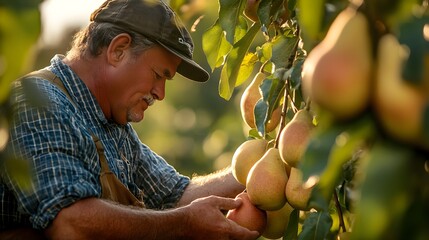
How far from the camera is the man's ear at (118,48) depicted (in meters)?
3.55

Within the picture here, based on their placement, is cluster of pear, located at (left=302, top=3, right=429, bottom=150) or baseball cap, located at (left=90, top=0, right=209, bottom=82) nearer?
cluster of pear, located at (left=302, top=3, right=429, bottom=150)

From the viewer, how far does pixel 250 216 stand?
106 inches

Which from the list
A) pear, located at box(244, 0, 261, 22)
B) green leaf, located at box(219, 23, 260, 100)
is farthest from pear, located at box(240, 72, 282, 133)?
pear, located at box(244, 0, 261, 22)

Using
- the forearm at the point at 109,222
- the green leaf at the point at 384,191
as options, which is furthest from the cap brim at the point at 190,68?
the green leaf at the point at 384,191

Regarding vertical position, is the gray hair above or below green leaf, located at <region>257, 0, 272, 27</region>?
below

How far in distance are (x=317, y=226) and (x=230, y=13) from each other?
0.63 metres

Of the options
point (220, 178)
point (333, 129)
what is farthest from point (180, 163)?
point (333, 129)

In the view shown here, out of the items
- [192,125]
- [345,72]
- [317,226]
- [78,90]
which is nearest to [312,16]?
[345,72]

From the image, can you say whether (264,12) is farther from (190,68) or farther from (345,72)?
(345,72)

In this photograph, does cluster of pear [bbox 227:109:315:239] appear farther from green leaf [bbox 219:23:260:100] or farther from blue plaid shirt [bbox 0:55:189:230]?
blue plaid shirt [bbox 0:55:189:230]

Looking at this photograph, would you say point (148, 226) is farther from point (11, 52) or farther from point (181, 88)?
point (181, 88)

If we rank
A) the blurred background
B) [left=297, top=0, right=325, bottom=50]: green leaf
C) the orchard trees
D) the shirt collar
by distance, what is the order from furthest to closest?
the blurred background < the shirt collar < [left=297, top=0, right=325, bottom=50]: green leaf < the orchard trees

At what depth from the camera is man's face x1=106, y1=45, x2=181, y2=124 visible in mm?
3508

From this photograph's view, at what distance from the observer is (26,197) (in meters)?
2.92
